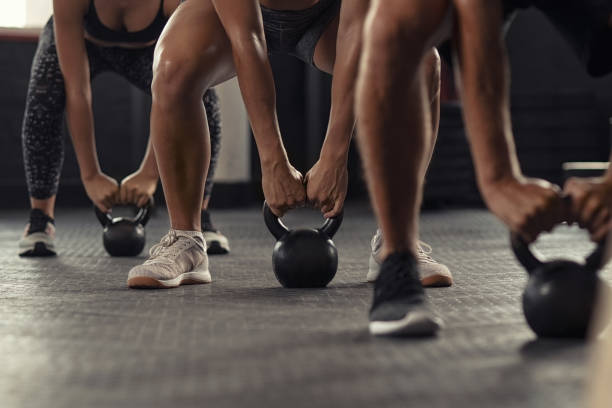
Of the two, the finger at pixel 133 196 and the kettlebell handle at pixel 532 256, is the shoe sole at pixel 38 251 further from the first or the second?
the kettlebell handle at pixel 532 256

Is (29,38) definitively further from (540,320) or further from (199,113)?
(540,320)

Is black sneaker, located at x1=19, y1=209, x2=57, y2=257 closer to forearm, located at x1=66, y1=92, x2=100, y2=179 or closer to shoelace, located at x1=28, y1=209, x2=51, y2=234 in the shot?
shoelace, located at x1=28, y1=209, x2=51, y2=234

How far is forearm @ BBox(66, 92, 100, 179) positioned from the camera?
2625 millimetres

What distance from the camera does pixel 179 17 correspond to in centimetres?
202

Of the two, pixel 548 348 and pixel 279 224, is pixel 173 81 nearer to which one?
pixel 279 224

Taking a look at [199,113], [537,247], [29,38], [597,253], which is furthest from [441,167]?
[597,253]

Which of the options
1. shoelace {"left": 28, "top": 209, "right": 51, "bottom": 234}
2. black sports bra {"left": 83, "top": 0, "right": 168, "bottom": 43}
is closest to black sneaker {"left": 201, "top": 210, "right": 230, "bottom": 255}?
shoelace {"left": 28, "top": 209, "right": 51, "bottom": 234}

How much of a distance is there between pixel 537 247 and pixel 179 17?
1513 mm

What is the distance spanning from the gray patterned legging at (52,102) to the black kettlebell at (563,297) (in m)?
1.61

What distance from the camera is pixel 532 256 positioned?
4.48 ft

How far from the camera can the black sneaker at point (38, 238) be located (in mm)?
2727

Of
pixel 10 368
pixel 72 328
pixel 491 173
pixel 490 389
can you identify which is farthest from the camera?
pixel 72 328

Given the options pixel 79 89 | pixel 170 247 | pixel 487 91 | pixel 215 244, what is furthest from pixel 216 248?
pixel 487 91

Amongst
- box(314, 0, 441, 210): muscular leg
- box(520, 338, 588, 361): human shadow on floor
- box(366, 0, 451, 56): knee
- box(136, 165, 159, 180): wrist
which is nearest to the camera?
box(520, 338, 588, 361): human shadow on floor
